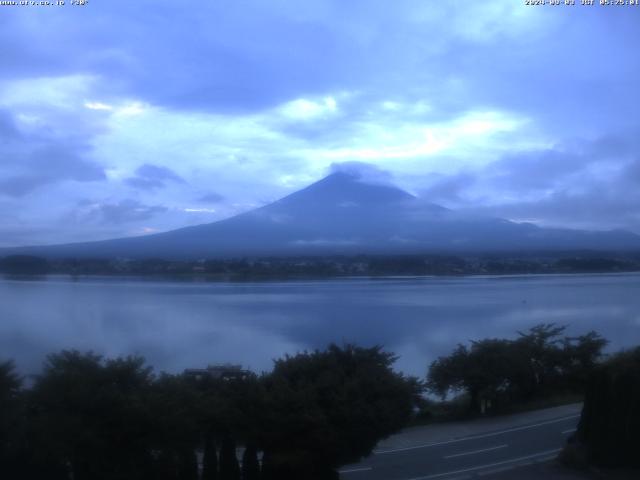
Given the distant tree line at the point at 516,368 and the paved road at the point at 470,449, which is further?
the distant tree line at the point at 516,368

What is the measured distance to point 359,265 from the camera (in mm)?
32438

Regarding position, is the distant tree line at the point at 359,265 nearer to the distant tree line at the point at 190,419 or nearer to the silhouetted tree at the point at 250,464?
the distant tree line at the point at 190,419

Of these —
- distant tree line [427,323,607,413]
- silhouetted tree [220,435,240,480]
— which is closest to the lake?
distant tree line [427,323,607,413]

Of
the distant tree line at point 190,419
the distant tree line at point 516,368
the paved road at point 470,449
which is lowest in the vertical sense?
the paved road at point 470,449

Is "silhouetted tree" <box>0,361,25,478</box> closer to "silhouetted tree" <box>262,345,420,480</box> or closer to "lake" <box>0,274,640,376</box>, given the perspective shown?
"lake" <box>0,274,640,376</box>

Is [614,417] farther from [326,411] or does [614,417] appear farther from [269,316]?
[269,316]

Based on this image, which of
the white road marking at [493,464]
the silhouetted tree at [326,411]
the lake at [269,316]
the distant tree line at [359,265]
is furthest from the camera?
the distant tree line at [359,265]

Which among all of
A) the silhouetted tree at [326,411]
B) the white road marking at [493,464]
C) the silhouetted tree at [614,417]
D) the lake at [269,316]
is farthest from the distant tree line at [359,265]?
the silhouetted tree at [614,417]

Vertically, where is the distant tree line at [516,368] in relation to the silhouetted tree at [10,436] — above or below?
below

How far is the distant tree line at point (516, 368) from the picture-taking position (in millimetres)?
16656

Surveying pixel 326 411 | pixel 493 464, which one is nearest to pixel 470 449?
pixel 493 464

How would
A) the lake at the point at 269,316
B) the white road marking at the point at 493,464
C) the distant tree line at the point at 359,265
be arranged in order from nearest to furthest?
the white road marking at the point at 493,464, the lake at the point at 269,316, the distant tree line at the point at 359,265

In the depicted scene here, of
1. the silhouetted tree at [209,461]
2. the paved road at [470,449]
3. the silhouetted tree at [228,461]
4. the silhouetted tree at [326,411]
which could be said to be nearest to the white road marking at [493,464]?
the paved road at [470,449]

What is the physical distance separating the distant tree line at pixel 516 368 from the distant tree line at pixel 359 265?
9390mm
